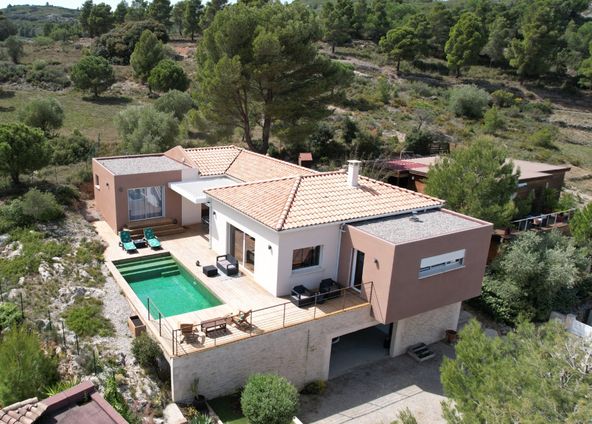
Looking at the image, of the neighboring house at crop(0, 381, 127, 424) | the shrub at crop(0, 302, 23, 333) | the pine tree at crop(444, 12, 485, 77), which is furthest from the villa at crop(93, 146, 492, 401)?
the pine tree at crop(444, 12, 485, 77)

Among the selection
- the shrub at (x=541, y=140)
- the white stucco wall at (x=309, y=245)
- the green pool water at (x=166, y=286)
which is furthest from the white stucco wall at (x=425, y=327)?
the shrub at (x=541, y=140)

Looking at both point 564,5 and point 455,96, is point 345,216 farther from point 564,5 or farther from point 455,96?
point 564,5

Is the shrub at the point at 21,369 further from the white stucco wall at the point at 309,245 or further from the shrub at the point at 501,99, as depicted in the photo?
the shrub at the point at 501,99

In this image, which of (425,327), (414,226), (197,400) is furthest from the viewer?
(425,327)

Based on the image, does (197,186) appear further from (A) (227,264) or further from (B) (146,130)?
(B) (146,130)

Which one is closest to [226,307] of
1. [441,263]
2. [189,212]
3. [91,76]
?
[441,263]
